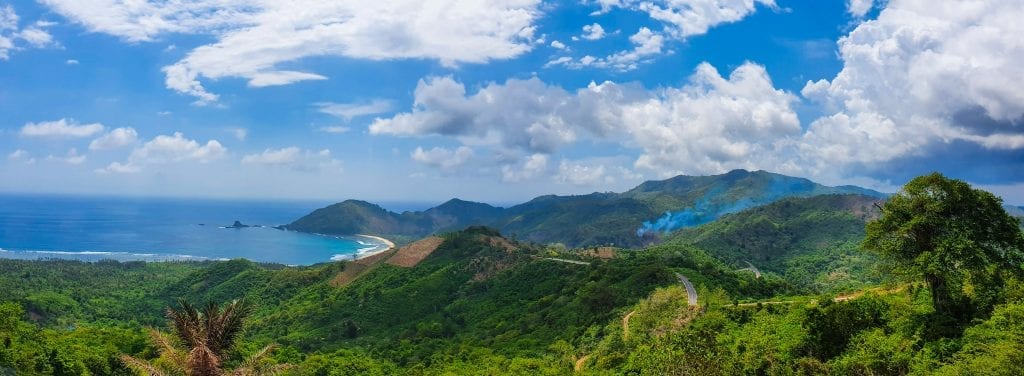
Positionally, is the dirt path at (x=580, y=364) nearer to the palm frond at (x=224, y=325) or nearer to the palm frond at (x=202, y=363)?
the palm frond at (x=224, y=325)

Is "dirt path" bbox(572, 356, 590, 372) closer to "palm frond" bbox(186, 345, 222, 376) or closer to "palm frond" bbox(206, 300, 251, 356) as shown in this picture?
"palm frond" bbox(206, 300, 251, 356)

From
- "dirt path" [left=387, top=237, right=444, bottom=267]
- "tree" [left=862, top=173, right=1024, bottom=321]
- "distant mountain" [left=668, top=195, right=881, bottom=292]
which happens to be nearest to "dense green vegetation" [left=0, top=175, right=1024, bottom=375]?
"tree" [left=862, top=173, right=1024, bottom=321]

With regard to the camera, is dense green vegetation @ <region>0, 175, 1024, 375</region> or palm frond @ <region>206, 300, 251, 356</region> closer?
palm frond @ <region>206, 300, 251, 356</region>

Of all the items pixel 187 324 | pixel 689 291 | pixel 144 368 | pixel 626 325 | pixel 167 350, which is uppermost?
pixel 187 324

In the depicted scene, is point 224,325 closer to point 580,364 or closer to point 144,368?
point 144,368

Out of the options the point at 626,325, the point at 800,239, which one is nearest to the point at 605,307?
the point at 626,325

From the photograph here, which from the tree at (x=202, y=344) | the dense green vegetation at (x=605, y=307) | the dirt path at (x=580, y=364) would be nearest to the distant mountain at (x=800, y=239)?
the dense green vegetation at (x=605, y=307)

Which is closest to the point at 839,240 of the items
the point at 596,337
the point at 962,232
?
the point at 596,337
